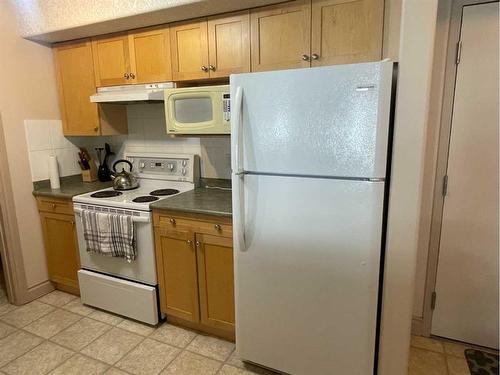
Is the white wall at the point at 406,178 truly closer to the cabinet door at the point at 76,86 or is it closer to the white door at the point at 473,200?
the white door at the point at 473,200

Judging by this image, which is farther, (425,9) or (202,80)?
(202,80)

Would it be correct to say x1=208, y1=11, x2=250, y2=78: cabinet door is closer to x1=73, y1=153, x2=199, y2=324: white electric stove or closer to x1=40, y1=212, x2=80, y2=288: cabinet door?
x1=73, y1=153, x2=199, y2=324: white electric stove

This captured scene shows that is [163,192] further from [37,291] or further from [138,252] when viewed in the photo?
[37,291]

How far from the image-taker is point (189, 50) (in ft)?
7.16

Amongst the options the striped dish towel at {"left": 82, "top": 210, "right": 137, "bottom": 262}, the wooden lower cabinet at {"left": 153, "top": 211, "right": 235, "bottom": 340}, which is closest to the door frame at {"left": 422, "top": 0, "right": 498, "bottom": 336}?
the wooden lower cabinet at {"left": 153, "top": 211, "right": 235, "bottom": 340}

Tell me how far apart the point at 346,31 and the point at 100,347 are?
2446mm

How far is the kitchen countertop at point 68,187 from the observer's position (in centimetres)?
253

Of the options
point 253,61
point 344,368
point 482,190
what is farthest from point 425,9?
point 344,368

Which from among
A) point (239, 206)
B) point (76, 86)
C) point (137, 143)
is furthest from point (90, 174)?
point (239, 206)

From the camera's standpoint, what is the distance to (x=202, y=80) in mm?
2250

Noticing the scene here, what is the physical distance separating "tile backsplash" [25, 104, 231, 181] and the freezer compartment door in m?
0.96

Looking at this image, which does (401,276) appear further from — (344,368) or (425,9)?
(425,9)

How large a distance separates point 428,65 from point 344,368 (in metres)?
1.44

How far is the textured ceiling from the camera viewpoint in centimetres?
195
